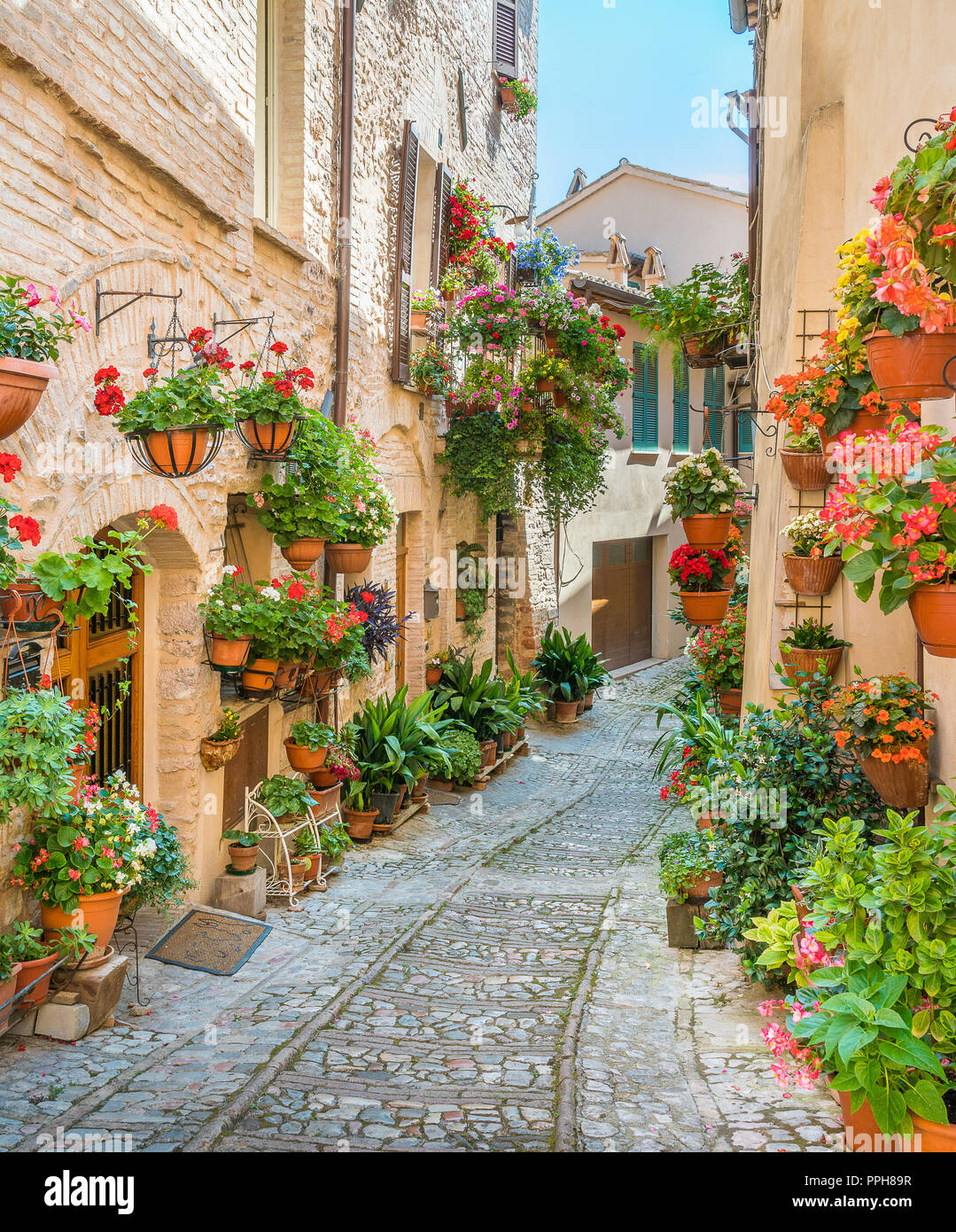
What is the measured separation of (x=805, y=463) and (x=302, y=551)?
→ 133 inches

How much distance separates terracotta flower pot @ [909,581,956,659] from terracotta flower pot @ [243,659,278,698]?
443 centimetres

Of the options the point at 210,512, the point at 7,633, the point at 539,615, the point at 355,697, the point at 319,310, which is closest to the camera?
the point at 7,633

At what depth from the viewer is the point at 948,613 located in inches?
108

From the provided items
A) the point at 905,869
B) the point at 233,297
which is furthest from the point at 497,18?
the point at 905,869

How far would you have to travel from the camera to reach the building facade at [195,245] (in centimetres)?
434

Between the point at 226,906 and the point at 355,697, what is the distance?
3270 millimetres

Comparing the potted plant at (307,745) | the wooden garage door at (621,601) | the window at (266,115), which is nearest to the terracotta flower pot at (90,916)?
the potted plant at (307,745)

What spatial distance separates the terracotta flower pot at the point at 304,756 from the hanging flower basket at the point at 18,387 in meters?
4.37

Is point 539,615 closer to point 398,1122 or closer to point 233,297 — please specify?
point 233,297

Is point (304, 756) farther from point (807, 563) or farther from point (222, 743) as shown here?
point (807, 563)

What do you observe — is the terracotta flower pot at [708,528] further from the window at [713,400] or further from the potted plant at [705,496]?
the window at [713,400]

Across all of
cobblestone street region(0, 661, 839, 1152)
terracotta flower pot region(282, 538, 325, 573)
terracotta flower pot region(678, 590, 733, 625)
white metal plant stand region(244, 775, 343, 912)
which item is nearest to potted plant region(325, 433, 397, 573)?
terracotta flower pot region(282, 538, 325, 573)

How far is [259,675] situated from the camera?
6484 millimetres

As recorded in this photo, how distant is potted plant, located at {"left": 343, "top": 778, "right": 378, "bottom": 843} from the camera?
8.42m
